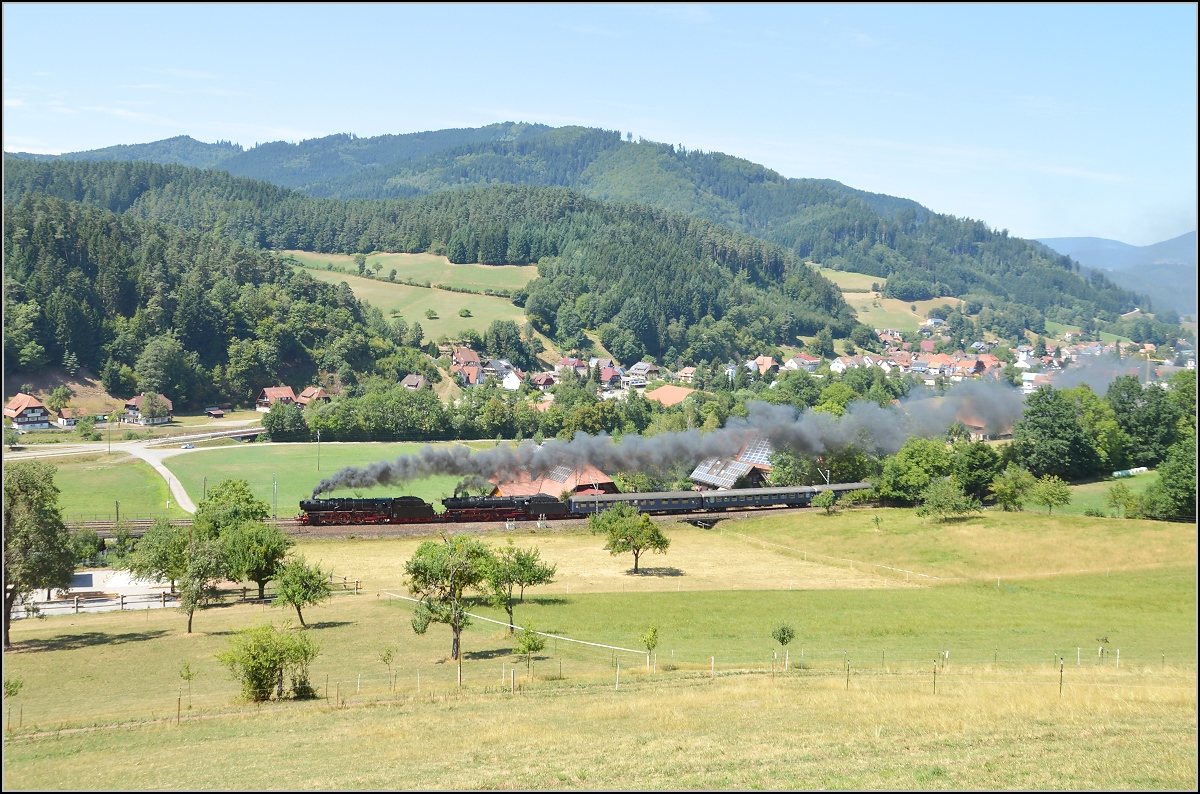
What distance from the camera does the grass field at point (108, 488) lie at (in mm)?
69688

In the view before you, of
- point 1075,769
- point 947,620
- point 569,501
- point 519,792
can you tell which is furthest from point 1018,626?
point 569,501

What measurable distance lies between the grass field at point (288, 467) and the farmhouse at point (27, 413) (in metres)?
23.8

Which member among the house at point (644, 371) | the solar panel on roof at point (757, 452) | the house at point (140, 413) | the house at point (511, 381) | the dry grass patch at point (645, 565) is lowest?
the dry grass patch at point (645, 565)

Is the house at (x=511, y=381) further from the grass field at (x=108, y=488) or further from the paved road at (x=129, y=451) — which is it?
the grass field at (x=108, y=488)

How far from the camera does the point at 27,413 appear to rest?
104750 mm

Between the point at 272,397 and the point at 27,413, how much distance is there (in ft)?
93.1

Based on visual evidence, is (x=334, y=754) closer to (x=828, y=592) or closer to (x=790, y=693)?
(x=790, y=693)

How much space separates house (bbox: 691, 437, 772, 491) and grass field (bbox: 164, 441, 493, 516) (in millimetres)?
22258

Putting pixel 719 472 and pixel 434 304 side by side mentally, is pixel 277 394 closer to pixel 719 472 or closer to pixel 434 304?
pixel 434 304

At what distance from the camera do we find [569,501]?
236ft

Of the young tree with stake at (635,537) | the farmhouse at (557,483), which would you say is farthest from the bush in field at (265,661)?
the farmhouse at (557,483)

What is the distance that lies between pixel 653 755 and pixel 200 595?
2911cm

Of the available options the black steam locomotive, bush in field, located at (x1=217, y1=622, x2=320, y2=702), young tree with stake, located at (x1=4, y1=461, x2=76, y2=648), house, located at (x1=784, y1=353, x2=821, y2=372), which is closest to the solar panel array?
the black steam locomotive

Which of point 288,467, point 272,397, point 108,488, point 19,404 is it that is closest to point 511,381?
point 272,397
